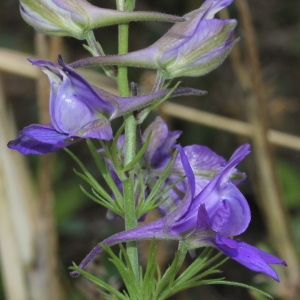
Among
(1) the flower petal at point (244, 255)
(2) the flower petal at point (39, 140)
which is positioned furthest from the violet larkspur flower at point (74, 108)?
(1) the flower petal at point (244, 255)

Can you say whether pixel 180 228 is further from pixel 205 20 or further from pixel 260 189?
pixel 260 189

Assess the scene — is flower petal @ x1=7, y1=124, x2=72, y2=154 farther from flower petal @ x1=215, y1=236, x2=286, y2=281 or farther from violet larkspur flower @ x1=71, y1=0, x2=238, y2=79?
flower petal @ x1=215, y1=236, x2=286, y2=281

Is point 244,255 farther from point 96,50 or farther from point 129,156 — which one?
point 96,50

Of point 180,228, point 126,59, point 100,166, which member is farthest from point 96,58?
point 180,228

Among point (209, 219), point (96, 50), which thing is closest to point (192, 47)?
point (96, 50)

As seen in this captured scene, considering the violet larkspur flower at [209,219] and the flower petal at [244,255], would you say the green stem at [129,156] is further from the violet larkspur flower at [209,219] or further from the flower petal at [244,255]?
the flower petal at [244,255]

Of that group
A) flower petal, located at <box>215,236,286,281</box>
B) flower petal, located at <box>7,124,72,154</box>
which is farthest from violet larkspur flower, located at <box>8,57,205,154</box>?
flower petal, located at <box>215,236,286,281</box>
